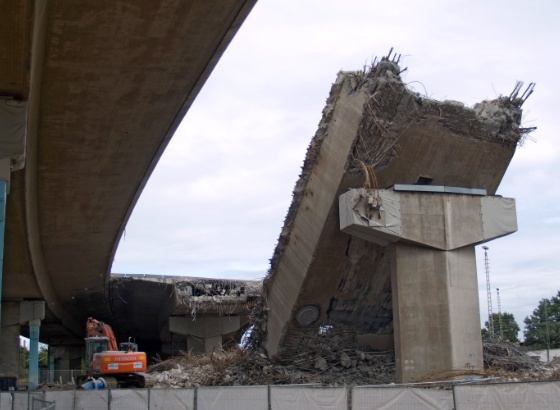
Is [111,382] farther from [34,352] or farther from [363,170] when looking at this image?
[34,352]

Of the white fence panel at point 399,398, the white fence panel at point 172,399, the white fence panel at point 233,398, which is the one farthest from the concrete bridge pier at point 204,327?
the white fence panel at point 399,398

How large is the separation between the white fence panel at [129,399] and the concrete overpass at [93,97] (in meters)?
5.83

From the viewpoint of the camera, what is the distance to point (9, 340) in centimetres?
3972

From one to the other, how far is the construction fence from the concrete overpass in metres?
5.42

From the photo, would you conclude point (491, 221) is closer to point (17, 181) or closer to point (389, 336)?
point (389, 336)

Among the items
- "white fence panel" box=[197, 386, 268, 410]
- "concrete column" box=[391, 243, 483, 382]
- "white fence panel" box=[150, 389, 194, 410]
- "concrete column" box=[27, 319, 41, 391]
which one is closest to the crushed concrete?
"concrete column" box=[391, 243, 483, 382]

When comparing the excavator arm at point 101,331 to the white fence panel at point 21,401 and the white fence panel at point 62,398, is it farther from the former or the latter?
the white fence panel at point 62,398

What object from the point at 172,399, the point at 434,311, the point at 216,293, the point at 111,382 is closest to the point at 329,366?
the point at 434,311

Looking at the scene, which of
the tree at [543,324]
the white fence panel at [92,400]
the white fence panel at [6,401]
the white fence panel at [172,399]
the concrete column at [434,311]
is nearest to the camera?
the white fence panel at [172,399]

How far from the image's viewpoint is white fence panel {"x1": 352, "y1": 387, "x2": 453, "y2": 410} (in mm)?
10047

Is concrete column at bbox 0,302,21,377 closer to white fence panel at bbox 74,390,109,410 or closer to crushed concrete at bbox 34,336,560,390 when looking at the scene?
crushed concrete at bbox 34,336,560,390

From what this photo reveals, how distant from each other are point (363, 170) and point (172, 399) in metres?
7.22

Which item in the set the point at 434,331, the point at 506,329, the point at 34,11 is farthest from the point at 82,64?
the point at 506,329

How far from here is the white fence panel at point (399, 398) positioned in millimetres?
10047
